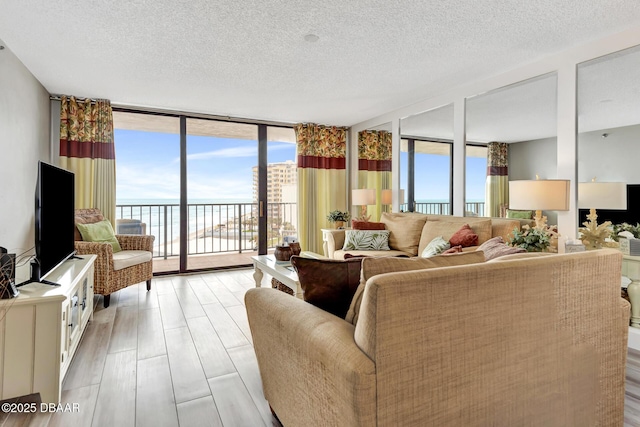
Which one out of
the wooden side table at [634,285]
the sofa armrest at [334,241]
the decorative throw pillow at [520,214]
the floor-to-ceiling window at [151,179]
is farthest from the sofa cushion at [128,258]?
the wooden side table at [634,285]

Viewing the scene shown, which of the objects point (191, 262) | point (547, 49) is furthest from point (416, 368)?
point (191, 262)

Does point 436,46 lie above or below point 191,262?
above

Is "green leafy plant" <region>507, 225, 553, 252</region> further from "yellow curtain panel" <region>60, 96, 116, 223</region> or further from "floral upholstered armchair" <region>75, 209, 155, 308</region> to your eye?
"yellow curtain panel" <region>60, 96, 116, 223</region>

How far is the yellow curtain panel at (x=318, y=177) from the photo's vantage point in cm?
561

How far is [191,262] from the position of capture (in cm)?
579

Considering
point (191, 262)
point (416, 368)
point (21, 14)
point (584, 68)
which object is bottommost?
point (191, 262)

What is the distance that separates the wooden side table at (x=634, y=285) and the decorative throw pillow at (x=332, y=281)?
2.41 meters

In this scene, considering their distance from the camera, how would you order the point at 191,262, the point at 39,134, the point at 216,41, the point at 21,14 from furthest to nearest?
the point at 191,262 < the point at 39,134 < the point at 216,41 < the point at 21,14

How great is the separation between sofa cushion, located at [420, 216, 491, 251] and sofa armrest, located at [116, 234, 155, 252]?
315 centimetres

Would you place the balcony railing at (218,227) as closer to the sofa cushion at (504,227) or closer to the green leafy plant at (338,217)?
the green leafy plant at (338,217)

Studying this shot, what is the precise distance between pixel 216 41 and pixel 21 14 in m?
1.29

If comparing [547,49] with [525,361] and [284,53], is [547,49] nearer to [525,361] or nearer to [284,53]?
[284,53]

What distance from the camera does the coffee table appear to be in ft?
8.66

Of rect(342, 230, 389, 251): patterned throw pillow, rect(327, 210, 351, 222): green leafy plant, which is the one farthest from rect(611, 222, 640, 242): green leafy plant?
rect(327, 210, 351, 222): green leafy plant
